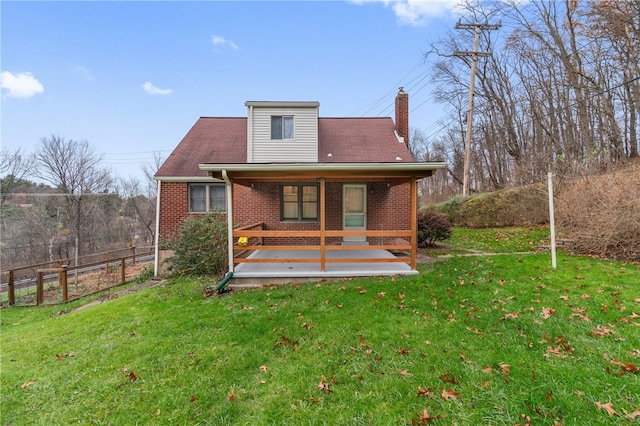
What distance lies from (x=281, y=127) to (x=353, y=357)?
8.86 m

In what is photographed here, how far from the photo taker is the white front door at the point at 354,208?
10.6m

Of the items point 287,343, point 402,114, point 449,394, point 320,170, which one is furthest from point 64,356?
point 402,114

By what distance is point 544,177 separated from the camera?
557 inches

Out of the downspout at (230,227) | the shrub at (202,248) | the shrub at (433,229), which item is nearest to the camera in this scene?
the downspout at (230,227)

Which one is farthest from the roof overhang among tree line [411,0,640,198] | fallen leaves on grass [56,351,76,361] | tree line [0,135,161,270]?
tree line [0,135,161,270]

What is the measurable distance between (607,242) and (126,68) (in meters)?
22.8

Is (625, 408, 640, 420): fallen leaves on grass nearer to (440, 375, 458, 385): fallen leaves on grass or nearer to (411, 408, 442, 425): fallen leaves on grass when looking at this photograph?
(440, 375, 458, 385): fallen leaves on grass

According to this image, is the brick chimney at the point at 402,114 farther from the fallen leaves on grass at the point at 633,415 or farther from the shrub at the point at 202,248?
the fallen leaves on grass at the point at 633,415

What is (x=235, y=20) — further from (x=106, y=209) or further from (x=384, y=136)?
(x=106, y=209)

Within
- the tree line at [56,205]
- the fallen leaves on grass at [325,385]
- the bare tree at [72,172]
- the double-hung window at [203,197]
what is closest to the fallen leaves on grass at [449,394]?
the fallen leaves on grass at [325,385]

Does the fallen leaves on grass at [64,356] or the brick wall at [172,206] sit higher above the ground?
the brick wall at [172,206]

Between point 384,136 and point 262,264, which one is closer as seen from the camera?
point 262,264

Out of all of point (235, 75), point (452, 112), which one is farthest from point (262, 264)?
point (452, 112)

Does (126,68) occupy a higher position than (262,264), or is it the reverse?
(126,68)
